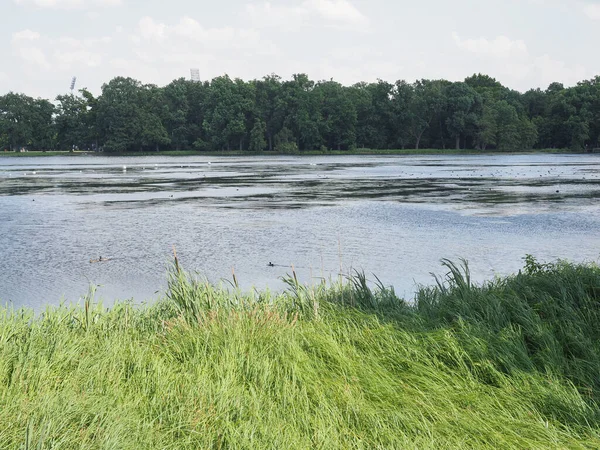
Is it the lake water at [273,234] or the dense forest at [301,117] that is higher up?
the dense forest at [301,117]

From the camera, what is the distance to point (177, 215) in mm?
23609

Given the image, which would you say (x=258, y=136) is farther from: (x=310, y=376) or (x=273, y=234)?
(x=310, y=376)

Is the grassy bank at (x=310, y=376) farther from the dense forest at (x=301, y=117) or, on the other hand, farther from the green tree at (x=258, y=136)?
the green tree at (x=258, y=136)

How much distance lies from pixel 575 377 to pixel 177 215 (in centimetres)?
1909

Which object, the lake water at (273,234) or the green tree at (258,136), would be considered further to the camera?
the green tree at (258,136)

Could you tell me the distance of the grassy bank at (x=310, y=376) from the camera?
465 centimetres

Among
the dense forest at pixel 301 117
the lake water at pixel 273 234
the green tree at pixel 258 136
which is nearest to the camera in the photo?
the lake water at pixel 273 234

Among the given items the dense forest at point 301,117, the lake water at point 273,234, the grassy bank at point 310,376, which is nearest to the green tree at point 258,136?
the dense forest at point 301,117

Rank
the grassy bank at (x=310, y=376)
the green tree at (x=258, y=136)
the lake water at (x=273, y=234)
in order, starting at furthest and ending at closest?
the green tree at (x=258, y=136)
the lake water at (x=273, y=234)
the grassy bank at (x=310, y=376)

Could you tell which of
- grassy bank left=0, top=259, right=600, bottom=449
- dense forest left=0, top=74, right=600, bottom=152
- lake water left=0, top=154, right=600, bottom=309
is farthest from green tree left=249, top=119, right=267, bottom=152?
grassy bank left=0, top=259, right=600, bottom=449

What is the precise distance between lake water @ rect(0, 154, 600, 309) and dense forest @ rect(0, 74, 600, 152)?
85.3 metres

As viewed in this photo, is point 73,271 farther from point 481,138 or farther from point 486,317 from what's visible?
point 481,138

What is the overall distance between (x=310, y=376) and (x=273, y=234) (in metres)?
12.9

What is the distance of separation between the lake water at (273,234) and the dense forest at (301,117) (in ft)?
280
